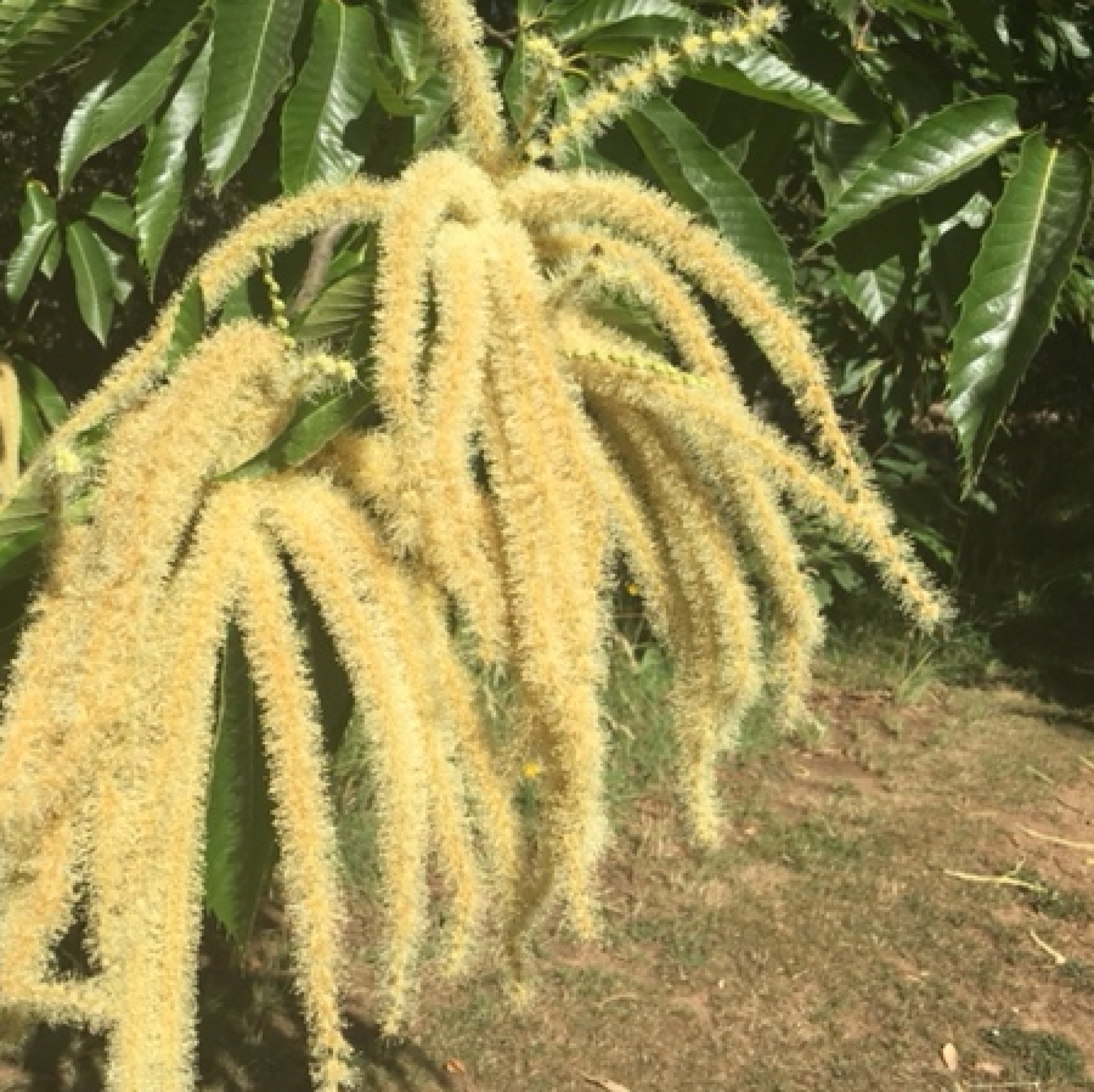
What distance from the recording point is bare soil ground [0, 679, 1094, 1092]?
3.79 metres

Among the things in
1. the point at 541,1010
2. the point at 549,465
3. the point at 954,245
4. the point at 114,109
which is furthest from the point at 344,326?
the point at 541,1010

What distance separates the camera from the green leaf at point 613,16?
4.74 ft

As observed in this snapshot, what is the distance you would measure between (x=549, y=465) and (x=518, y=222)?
227 millimetres

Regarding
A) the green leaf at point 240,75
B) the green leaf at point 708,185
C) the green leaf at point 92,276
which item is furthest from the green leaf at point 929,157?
the green leaf at point 92,276

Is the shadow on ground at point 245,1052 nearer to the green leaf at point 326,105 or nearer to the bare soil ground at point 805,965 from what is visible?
the bare soil ground at point 805,965

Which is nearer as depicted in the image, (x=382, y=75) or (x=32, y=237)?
(x=382, y=75)

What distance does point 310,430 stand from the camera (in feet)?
3.36

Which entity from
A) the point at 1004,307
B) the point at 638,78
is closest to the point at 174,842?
the point at 638,78

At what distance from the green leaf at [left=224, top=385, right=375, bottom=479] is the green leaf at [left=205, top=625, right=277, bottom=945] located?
0.18 m

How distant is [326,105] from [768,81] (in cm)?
42

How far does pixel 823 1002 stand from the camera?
4.10 meters

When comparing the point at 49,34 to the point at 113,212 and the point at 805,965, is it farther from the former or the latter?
the point at 805,965

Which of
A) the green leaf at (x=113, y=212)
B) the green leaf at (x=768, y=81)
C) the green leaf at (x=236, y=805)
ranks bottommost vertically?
the green leaf at (x=236, y=805)

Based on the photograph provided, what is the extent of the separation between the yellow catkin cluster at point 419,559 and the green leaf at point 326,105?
0.68 feet
